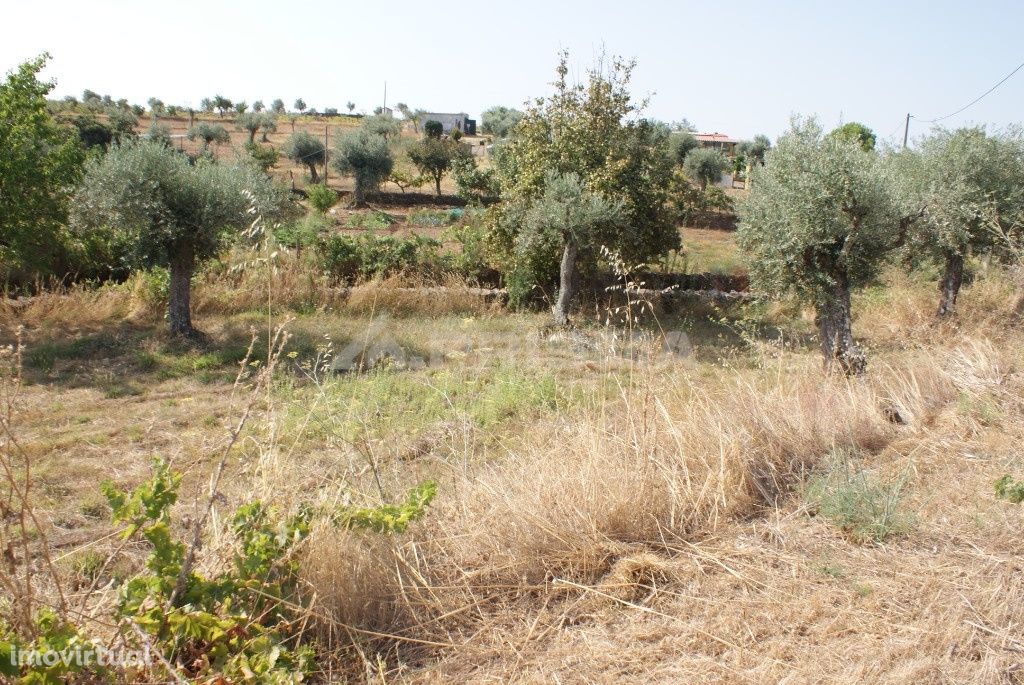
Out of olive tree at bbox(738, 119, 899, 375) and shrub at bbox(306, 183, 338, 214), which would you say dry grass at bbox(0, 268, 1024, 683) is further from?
shrub at bbox(306, 183, 338, 214)

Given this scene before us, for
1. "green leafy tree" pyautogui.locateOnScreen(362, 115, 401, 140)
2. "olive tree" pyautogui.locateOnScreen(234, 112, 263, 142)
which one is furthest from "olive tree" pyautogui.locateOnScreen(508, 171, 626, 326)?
"olive tree" pyautogui.locateOnScreen(234, 112, 263, 142)

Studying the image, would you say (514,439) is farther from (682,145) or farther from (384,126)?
(384,126)

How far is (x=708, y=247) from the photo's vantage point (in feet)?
60.2

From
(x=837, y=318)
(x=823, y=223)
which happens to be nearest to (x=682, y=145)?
(x=837, y=318)

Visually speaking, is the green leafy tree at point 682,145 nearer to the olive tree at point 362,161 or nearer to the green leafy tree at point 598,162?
the olive tree at point 362,161

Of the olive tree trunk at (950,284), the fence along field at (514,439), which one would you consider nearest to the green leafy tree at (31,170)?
the fence along field at (514,439)

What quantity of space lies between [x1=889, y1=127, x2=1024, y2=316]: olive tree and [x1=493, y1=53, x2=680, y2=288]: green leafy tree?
11.1ft

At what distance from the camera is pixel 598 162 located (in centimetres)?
1198

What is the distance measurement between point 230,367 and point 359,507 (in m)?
6.69

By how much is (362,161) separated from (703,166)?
12.0m

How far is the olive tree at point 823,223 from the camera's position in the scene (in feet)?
27.6

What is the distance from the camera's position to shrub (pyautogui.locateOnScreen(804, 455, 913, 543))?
127 inches

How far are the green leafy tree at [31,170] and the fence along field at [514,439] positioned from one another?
4cm

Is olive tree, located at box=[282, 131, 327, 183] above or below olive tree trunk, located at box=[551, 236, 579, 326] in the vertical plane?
above
